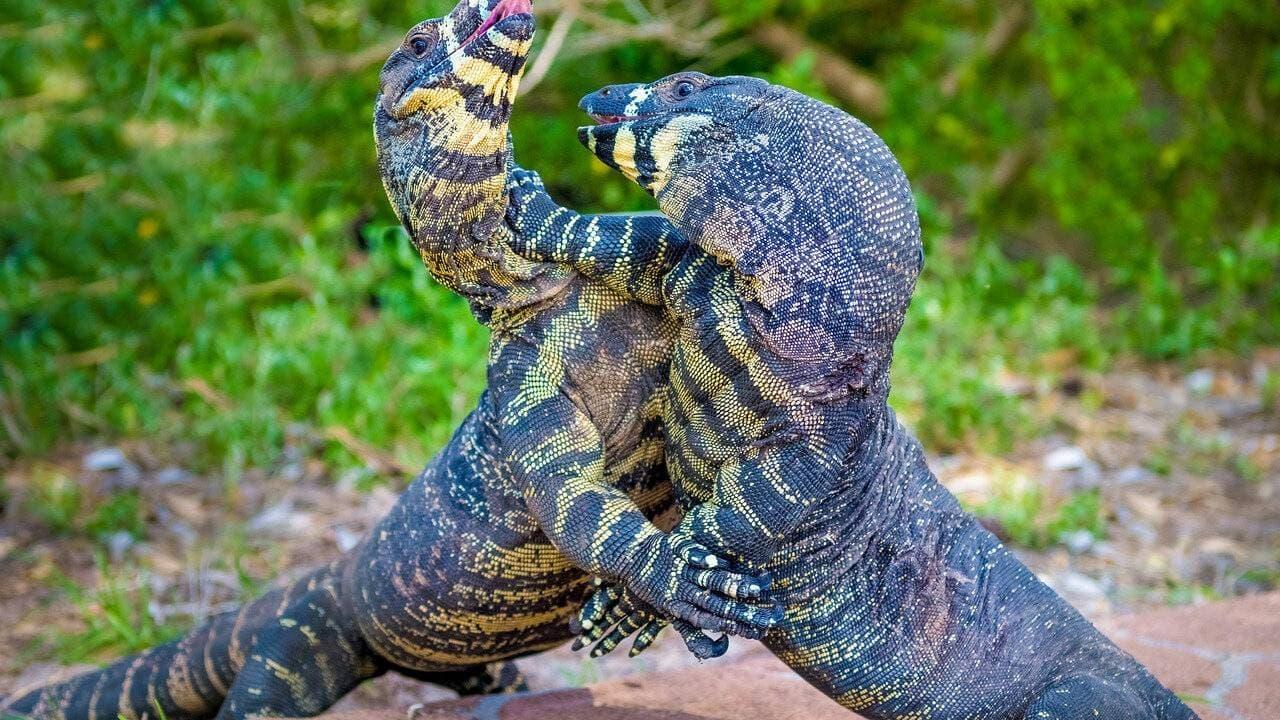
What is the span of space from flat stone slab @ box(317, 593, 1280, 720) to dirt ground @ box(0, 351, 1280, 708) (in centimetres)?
93

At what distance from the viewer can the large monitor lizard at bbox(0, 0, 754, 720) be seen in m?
3.31

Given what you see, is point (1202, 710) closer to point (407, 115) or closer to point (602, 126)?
point (602, 126)

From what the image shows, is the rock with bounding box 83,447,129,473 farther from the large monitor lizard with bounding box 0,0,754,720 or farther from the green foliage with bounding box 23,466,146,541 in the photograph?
the large monitor lizard with bounding box 0,0,754,720

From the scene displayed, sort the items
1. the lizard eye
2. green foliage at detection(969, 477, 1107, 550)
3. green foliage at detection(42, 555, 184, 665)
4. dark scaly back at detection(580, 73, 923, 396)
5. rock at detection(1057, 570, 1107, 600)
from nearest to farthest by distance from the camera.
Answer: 1. dark scaly back at detection(580, 73, 923, 396)
2. the lizard eye
3. green foliage at detection(42, 555, 184, 665)
4. rock at detection(1057, 570, 1107, 600)
5. green foliage at detection(969, 477, 1107, 550)

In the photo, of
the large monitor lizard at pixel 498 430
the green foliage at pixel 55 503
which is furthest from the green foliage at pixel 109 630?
the large monitor lizard at pixel 498 430

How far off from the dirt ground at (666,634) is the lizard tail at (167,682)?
2.20 feet

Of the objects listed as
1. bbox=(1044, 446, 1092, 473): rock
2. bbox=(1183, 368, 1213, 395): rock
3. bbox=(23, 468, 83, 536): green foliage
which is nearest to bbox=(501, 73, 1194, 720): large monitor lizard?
bbox=(1044, 446, 1092, 473): rock

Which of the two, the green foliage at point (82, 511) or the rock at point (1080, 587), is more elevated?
the rock at point (1080, 587)

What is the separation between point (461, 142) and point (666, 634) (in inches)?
115

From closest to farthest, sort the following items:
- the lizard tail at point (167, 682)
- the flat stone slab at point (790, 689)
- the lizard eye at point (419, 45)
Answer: the lizard eye at point (419, 45)
the flat stone slab at point (790, 689)
the lizard tail at point (167, 682)

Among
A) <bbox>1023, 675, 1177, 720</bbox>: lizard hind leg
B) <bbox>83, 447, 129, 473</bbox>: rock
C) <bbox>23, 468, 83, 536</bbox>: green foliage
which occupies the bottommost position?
<bbox>83, 447, 129, 473</bbox>: rock

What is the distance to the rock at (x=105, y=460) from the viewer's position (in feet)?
23.8

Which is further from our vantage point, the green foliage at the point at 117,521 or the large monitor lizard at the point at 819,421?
the green foliage at the point at 117,521

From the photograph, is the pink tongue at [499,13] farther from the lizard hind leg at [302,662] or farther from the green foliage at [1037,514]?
the green foliage at [1037,514]
